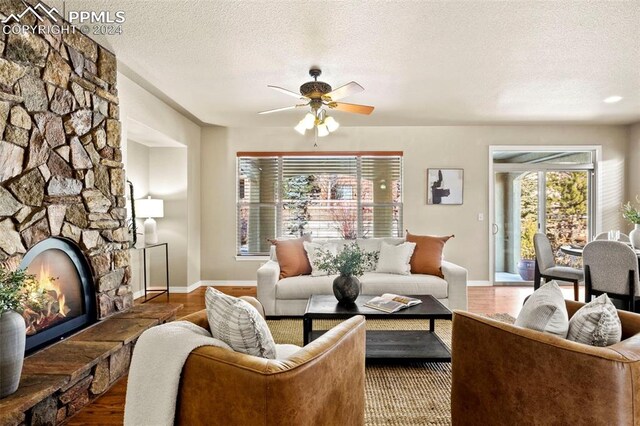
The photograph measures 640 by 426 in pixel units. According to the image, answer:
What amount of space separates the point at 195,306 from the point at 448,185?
13.1 feet

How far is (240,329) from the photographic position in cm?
135

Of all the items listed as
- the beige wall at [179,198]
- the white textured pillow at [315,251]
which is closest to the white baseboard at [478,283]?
the white textured pillow at [315,251]

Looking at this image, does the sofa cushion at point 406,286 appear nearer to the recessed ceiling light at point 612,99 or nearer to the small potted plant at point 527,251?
the small potted plant at point 527,251

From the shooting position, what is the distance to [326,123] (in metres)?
3.21

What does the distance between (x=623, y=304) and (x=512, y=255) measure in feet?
6.70

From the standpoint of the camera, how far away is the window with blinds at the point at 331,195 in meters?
5.32

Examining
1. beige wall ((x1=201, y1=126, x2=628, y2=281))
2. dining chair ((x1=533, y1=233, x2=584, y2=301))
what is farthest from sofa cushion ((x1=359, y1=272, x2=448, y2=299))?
beige wall ((x1=201, y1=126, x2=628, y2=281))

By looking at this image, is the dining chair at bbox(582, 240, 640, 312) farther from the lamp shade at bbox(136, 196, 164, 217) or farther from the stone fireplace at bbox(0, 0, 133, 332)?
the lamp shade at bbox(136, 196, 164, 217)

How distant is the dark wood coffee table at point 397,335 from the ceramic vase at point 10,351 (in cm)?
161

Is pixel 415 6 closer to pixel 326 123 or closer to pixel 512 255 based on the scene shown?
pixel 326 123

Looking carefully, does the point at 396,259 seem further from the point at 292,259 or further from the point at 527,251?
the point at 527,251

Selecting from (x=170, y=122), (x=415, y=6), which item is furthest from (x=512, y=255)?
(x=170, y=122)

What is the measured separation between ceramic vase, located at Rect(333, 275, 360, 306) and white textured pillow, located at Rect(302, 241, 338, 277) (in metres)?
0.91

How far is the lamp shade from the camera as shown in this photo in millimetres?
4309
